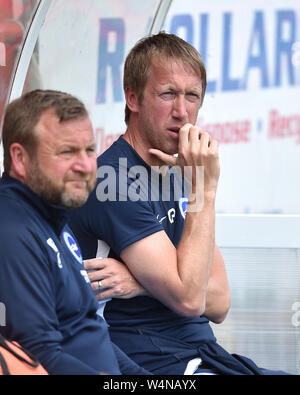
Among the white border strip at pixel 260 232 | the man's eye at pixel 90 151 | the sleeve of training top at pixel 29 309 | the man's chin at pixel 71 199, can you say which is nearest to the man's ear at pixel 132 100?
the man's eye at pixel 90 151

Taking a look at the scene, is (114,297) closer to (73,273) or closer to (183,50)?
(73,273)

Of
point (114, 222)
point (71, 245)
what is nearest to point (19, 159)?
point (71, 245)

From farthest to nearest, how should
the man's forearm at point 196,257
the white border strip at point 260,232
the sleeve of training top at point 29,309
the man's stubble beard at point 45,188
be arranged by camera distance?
the white border strip at point 260,232 → the man's forearm at point 196,257 → the man's stubble beard at point 45,188 → the sleeve of training top at point 29,309

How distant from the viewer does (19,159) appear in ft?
7.24

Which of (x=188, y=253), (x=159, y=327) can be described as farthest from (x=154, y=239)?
(x=159, y=327)

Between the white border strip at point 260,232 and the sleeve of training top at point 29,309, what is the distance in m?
2.20

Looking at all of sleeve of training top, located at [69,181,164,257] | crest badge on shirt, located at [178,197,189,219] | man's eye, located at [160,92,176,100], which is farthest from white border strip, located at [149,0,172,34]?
sleeve of training top, located at [69,181,164,257]

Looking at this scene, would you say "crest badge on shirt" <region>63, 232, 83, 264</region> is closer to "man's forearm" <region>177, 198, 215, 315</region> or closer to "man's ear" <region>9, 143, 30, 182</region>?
"man's ear" <region>9, 143, 30, 182</region>

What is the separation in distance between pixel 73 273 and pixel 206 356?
652 millimetres

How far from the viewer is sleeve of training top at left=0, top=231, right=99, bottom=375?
203 cm

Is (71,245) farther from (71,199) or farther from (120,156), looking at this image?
(120,156)

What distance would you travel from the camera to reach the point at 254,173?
4.57 m

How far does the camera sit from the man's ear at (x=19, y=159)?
7.21 ft

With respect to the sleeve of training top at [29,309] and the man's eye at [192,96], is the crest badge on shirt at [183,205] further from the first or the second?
the sleeve of training top at [29,309]
